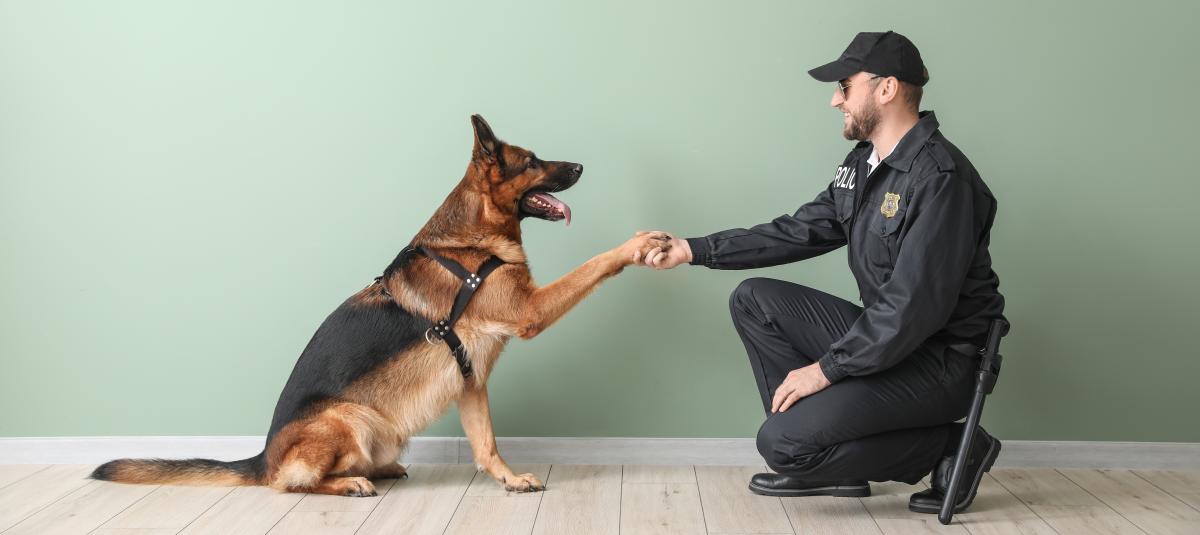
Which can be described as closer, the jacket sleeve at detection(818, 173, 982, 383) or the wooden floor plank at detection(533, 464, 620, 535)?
the jacket sleeve at detection(818, 173, 982, 383)

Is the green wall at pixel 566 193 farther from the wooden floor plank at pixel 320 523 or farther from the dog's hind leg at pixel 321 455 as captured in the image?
the wooden floor plank at pixel 320 523

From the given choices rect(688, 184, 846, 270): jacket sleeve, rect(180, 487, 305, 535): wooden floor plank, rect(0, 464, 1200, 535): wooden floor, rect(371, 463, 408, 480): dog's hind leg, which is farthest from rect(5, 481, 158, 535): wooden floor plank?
rect(688, 184, 846, 270): jacket sleeve

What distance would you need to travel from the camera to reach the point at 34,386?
12.6ft

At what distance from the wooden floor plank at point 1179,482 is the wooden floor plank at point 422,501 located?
244cm

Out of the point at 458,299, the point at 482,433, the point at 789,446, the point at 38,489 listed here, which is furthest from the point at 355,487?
the point at 789,446

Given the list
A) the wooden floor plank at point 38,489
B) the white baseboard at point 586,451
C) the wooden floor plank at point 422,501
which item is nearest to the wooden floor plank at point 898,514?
the white baseboard at point 586,451

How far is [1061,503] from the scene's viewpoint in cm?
318

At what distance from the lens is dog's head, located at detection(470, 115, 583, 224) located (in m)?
3.21

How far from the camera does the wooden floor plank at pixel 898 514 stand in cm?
287

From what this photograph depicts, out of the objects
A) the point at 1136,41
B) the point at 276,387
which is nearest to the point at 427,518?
the point at 276,387

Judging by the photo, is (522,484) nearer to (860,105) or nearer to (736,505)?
(736,505)

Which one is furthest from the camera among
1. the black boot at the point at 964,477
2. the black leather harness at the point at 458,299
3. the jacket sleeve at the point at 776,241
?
the jacket sleeve at the point at 776,241

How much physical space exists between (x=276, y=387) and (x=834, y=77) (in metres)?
2.39

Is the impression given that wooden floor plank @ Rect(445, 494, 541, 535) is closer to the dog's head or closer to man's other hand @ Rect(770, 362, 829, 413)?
man's other hand @ Rect(770, 362, 829, 413)
